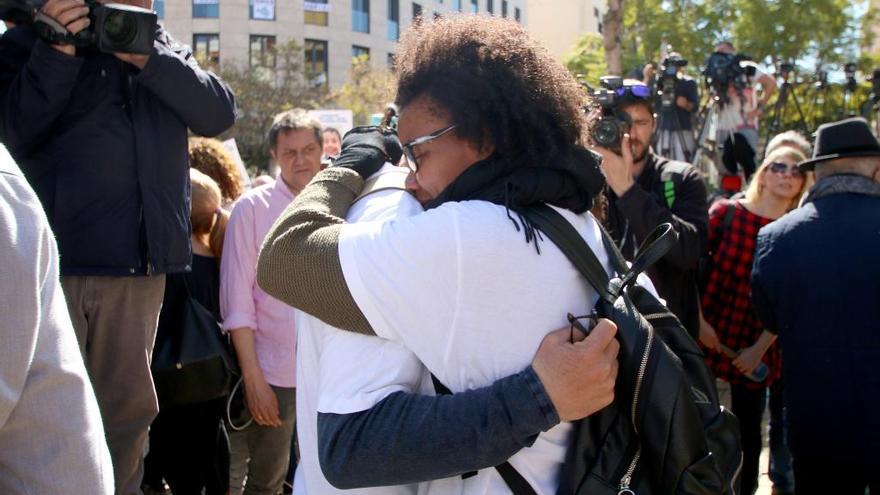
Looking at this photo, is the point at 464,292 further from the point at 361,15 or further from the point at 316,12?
the point at 361,15

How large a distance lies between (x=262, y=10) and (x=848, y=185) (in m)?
35.6

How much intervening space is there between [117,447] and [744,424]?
3.17m

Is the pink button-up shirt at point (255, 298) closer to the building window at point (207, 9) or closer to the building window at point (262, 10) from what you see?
the building window at point (262, 10)

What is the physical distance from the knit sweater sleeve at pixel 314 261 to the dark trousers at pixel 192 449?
236cm

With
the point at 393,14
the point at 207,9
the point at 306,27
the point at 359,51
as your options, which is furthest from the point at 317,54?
the point at 207,9

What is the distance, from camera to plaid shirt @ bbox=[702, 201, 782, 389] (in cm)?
451

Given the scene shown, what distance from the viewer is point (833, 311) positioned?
328cm

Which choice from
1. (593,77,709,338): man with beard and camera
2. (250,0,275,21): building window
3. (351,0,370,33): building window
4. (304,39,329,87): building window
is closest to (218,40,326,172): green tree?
(250,0,275,21): building window

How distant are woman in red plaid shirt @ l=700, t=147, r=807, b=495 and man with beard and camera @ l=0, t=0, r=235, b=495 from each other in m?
2.80

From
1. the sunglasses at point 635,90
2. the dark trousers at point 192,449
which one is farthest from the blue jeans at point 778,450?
the dark trousers at point 192,449

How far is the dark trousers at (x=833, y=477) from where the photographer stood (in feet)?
10.8

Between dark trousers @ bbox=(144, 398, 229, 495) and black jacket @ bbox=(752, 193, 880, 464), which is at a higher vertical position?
black jacket @ bbox=(752, 193, 880, 464)

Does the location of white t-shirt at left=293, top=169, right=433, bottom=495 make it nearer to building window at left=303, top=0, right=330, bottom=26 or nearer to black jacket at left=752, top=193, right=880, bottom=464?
black jacket at left=752, top=193, right=880, bottom=464

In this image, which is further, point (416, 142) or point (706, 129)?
point (706, 129)
